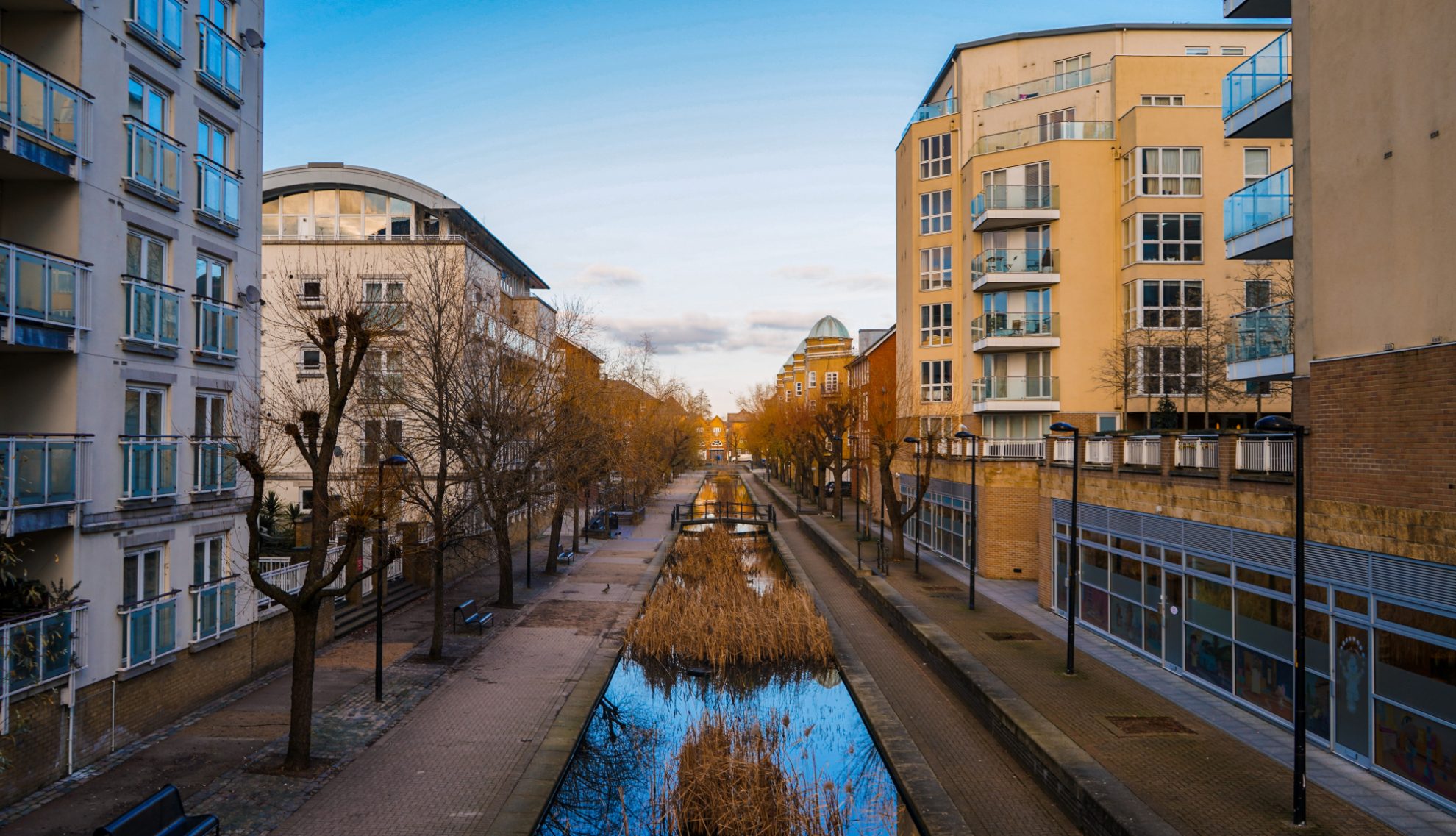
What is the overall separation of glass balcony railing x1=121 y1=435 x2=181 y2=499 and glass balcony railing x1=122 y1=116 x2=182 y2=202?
3.82 meters

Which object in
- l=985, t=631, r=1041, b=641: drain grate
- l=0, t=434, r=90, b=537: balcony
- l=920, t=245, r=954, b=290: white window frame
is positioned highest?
l=920, t=245, r=954, b=290: white window frame

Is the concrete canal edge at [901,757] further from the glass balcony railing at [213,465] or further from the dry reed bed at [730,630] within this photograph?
the glass balcony railing at [213,465]

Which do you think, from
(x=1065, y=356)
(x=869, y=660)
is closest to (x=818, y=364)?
(x=1065, y=356)

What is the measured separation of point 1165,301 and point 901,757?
23.6 m

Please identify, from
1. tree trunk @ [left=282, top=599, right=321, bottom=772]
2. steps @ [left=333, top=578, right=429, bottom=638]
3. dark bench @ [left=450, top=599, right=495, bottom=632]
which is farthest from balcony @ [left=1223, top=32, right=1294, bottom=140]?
steps @ [left=333, top=578, right=429, bottom=638]

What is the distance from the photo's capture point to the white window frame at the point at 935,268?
124 feet

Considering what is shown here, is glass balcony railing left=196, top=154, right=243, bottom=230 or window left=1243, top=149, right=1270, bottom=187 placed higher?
window left=1243, top=149, right=1270, bottom=187

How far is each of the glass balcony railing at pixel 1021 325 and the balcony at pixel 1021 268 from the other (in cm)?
112

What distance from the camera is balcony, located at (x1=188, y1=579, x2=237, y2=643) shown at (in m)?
14.1

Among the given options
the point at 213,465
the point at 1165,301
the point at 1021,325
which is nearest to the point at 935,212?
the point at 1021,325

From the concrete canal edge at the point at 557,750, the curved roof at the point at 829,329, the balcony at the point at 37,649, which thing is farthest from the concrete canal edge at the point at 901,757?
the curved roof at the point at 829,329

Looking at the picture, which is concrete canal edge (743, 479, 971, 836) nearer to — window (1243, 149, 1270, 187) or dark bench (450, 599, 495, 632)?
dark bench (450, 599, 495, 632)

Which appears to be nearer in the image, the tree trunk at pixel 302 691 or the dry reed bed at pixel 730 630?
the tree trunk at pixel 302 691

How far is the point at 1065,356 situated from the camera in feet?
105
